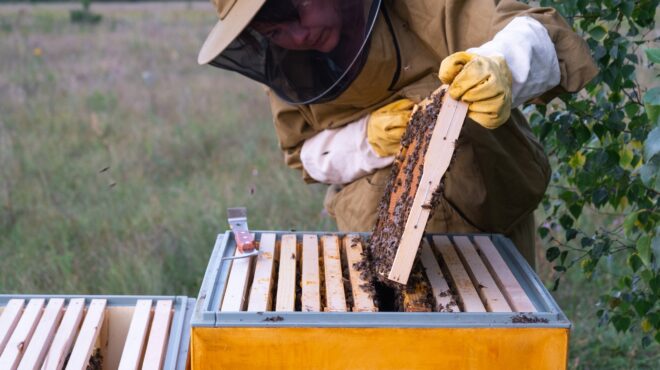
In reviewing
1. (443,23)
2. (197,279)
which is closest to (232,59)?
(443,23)

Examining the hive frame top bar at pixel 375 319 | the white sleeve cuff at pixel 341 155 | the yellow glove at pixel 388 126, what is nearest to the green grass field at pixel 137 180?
the white sleeve cuff at pixel 341 155

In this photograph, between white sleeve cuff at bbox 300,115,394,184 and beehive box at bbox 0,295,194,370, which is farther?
white sleeve cuff at bbox 300,115,394,184

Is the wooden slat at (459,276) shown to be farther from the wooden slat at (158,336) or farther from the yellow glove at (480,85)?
the wooden slat at (158,336)

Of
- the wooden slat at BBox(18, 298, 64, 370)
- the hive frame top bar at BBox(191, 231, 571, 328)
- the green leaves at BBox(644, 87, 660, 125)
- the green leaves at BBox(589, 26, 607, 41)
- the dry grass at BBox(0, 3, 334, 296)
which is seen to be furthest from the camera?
the dry grass at BBox(0, 3, 334, 296)

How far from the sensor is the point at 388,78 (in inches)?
110

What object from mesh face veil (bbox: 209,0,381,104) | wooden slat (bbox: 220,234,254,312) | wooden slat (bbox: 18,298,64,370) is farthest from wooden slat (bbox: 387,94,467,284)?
wooden slat (bbox: 18,298,64,370)

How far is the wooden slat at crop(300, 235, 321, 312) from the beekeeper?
0.50 m

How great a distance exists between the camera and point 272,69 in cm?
288

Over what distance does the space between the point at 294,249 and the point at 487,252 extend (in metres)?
0.56

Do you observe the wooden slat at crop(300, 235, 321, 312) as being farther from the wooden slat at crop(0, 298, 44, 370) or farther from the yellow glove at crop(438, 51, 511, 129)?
the wooden slat at crop(0, 298, 44, 370)

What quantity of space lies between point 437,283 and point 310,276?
34cm

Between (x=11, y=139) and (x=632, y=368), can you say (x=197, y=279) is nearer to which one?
(x=632, y=368)

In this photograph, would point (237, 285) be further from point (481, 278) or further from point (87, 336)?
point (481, 278)

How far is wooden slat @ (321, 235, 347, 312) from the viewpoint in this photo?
205 centimetres
